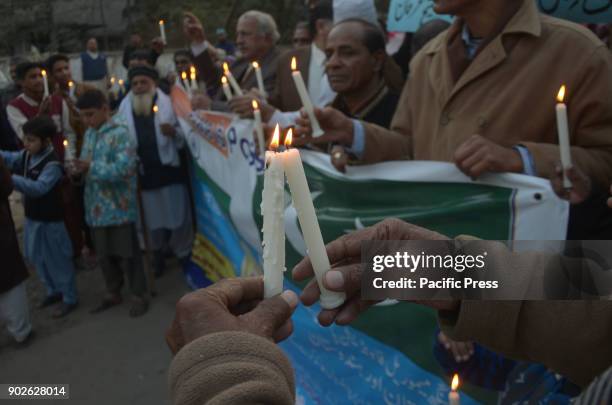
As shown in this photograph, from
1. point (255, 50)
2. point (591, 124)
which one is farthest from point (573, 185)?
point (255, 50)

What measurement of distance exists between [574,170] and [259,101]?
203 cm

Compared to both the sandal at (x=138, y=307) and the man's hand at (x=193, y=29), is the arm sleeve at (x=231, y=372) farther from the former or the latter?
the man's hand at (x=193, y=29)

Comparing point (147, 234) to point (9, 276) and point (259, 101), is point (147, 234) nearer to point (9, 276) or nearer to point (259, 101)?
point (9, 276)

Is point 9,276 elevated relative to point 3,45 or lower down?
lower down

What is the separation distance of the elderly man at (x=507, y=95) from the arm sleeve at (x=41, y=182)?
294cm

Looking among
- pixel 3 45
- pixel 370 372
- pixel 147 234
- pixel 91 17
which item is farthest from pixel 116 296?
pixel 91 17

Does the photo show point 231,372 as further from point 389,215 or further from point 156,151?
point 156,151

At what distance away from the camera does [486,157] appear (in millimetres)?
1856

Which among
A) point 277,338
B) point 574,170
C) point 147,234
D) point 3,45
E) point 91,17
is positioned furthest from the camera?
point 91,17

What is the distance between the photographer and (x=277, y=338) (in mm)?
1032

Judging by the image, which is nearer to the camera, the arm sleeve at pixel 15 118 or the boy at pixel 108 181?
the boy at pixel 108 181

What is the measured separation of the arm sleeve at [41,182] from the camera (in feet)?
13.6

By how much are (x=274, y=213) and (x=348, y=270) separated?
32 centimetres

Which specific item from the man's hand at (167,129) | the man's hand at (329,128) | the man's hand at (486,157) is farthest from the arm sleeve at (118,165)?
the man's hand at (486,157)
